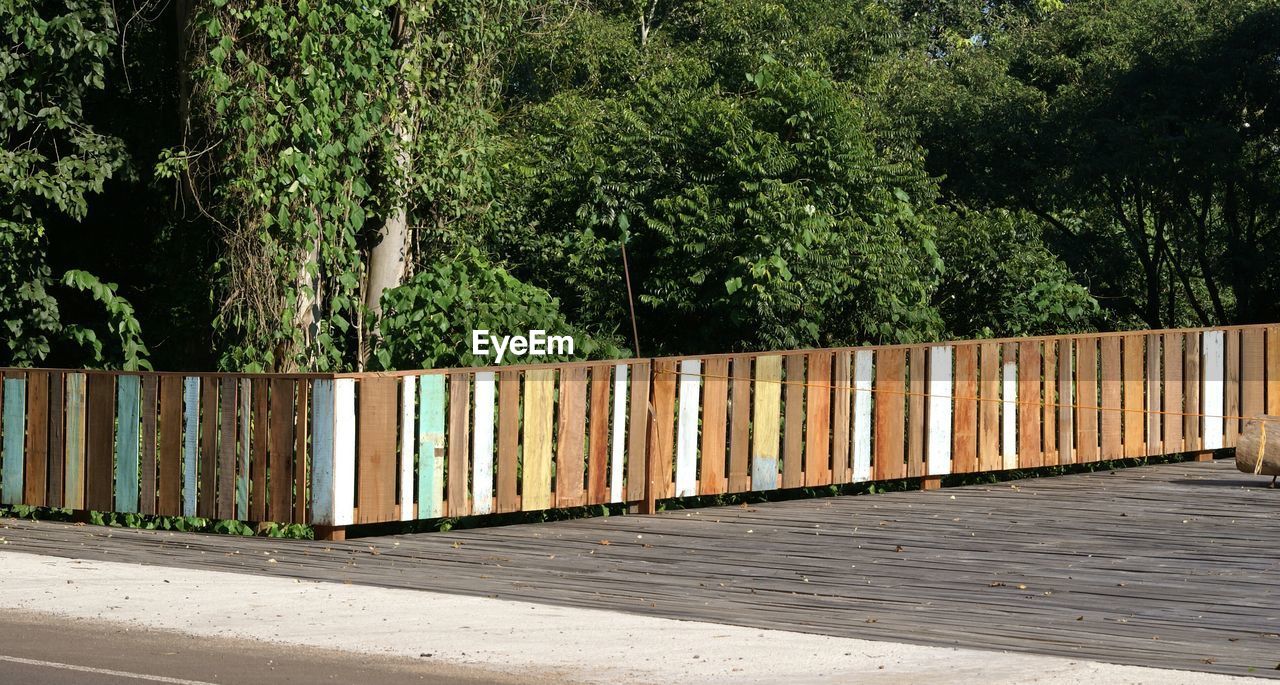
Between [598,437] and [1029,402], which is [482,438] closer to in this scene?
[598,437]

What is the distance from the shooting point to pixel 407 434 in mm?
13000

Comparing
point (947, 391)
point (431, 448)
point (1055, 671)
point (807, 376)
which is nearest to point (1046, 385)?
point (947, 391)

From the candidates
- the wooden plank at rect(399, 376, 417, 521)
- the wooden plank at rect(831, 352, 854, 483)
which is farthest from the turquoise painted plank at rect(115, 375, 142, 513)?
the wooden plank at rect(831, 352, 854, 483)

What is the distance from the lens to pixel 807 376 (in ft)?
50.0

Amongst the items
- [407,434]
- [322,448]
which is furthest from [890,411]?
[322,448]

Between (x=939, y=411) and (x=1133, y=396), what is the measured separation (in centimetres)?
263

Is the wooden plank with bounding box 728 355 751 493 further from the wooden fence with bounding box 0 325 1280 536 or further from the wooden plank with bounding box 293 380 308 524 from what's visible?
the wooden plank with bounding box 293 380 308 524

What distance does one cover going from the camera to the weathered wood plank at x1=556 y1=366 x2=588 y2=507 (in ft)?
45.8

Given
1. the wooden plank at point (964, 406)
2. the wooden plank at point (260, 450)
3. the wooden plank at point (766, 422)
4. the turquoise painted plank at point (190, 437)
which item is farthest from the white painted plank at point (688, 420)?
the turquoise painted plank at point (190, 437)

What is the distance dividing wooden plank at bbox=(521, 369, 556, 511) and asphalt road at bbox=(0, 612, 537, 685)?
5.07 metres

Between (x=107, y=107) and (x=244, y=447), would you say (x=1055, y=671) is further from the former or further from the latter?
(x=107, y=107)

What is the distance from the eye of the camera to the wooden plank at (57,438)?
14.3 meters

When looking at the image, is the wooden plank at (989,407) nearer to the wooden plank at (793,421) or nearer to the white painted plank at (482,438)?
the wooden plank at (793,421)

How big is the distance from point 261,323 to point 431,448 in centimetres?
481
